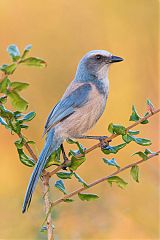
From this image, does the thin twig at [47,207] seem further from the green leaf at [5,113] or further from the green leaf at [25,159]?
the green leaf at [5,113]

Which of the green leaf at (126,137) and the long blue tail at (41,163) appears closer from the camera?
the green leaf at (126,137)

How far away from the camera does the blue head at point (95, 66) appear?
423 centimetres

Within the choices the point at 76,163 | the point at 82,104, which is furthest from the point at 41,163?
the point at 82,104

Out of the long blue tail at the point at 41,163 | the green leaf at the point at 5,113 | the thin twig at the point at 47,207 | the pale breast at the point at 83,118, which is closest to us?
the thin twig at the point at 47,207

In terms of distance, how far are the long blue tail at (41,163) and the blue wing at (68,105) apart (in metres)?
0.08

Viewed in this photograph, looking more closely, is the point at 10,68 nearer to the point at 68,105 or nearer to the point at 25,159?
the point at 25,159

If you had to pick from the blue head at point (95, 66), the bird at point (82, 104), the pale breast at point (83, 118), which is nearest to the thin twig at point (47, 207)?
the bird at point (82, 104)

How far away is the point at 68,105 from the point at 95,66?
655 mm

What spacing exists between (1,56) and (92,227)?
140 inches

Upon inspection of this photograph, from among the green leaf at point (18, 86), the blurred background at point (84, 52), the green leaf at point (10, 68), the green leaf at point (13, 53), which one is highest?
the green leaf at point (13, 53)

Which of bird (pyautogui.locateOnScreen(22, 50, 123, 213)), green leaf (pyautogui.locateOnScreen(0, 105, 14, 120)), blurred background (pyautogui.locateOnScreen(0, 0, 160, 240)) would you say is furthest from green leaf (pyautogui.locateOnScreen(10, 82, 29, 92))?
blurred background (pyautogui.locateOnScreen(0, 0, 160, 240))

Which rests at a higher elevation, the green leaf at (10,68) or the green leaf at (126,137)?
the green leaf at (10,68)

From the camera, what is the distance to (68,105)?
3.74 metres

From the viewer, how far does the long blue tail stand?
7.78 feet
